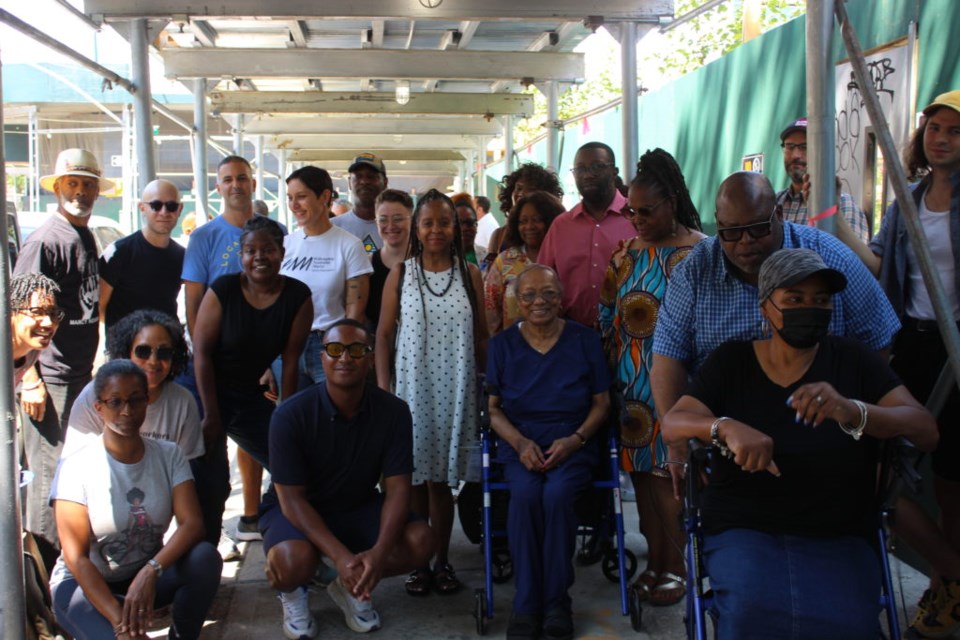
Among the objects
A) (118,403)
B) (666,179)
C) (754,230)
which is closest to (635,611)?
(754,230)

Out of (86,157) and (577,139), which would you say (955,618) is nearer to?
(86,157)

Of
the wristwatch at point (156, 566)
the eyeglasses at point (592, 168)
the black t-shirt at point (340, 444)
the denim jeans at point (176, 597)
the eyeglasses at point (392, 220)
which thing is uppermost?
the eyeglasses at point (592, 168)

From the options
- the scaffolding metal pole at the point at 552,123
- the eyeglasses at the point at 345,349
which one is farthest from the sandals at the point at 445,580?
the scaffolding metal pole at the point at 552,123

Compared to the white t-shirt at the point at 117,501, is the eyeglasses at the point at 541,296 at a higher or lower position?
higher

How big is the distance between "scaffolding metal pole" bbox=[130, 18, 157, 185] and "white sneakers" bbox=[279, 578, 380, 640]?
3.24 m

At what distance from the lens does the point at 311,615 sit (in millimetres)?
4121

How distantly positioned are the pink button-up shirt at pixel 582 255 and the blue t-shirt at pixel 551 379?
52cm

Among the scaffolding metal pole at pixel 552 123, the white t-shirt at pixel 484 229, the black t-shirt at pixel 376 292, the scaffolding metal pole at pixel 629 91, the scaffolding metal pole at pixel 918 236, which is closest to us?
the scaffolding metal pole at pixel 918 236

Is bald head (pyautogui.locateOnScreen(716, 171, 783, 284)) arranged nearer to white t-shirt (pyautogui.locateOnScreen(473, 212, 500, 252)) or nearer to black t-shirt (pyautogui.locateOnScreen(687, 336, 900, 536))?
black t-shirt (pyautogui.locateOnScreen(687, 336, 900, 536))

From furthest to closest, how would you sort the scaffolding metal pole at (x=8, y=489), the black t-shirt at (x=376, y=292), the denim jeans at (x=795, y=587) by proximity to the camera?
the black t-shirt at (x=376, y=292) < the scaffolding metal pole at (x=8, y=489) < the denim jeans at (x=795, y=587)

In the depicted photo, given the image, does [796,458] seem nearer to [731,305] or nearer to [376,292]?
[731,305]

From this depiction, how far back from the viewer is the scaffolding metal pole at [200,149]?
8758 mm

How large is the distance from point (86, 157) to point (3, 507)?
2.54 metres

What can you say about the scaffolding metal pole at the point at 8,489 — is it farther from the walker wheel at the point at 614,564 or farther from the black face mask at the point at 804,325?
the walker wheel at the point at 614,564
